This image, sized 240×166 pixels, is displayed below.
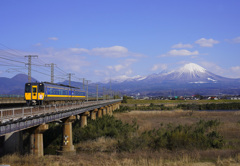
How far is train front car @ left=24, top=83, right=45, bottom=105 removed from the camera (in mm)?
43028

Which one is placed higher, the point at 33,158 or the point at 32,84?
the point at 32,84

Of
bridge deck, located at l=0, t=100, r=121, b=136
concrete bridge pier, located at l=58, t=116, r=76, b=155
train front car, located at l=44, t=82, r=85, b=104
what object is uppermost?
train front car, located at l=44, t=82, r=85, b=104

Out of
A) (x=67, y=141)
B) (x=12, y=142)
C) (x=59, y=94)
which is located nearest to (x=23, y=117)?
(x=12, y=142)

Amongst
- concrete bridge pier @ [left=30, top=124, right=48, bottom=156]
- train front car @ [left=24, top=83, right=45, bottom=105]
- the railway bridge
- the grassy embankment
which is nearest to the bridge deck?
the railway bridge

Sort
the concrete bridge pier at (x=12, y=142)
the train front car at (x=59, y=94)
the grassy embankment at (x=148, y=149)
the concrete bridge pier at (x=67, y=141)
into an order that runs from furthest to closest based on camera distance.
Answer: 1. the train front car at (x=59, y=94)
2. the concrete bridge pier at (x=67, y=141)
3. the concrete bridge pier at (x=12, y=142)
4. the grassy embankment at (x=148, y=149)

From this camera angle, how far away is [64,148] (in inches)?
1469

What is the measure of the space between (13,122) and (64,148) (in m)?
16.5

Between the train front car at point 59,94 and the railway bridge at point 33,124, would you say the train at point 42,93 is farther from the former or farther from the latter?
the railway bridge at point 33,124

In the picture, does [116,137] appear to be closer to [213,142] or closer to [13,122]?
[213,142]

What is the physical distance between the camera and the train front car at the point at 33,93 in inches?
1694

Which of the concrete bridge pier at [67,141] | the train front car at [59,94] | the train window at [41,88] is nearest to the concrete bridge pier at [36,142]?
the concrete bridge pier at [67,141]

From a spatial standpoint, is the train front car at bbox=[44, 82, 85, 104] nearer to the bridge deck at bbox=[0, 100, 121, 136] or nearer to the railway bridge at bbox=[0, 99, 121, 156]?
the railway bridge at bbox=[0, 99, 121, 156]

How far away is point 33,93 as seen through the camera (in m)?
43.1

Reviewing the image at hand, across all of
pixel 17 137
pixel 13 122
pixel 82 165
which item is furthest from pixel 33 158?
pixel 17 137
